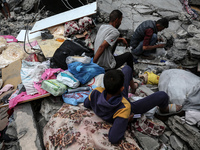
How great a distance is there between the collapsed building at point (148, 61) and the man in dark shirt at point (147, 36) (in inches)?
10.6

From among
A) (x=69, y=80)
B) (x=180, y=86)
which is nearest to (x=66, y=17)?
(x=69, y=80)

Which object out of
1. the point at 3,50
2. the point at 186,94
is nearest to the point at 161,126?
the point at 186,94

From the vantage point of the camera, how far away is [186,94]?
7.29ft

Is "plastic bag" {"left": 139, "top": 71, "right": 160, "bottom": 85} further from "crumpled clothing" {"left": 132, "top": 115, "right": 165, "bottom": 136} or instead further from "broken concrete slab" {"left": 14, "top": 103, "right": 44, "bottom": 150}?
"broken concrete slab" {"left": 14, "top": 103, "right": 44, "bottom": 150}

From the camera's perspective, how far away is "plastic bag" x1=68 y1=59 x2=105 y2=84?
2.56 m

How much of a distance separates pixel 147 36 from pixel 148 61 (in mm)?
695

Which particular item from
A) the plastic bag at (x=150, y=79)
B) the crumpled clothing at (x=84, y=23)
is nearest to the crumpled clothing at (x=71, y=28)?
the crumpled clothing at (x=84, y=23)

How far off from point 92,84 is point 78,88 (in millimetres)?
252

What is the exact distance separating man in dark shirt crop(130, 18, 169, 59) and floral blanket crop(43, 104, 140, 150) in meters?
2.19

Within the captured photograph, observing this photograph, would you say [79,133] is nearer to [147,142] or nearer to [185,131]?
[147,142]

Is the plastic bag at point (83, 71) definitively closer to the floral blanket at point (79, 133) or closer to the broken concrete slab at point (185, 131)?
the floral blanket at point (79, 133)

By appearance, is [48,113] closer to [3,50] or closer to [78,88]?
[78,88]

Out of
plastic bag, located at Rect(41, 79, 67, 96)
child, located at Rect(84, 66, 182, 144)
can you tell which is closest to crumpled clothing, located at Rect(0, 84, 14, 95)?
plastic bag, located at Rect(41, 79, 67, 96)

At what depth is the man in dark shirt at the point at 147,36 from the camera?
10.7 feet
